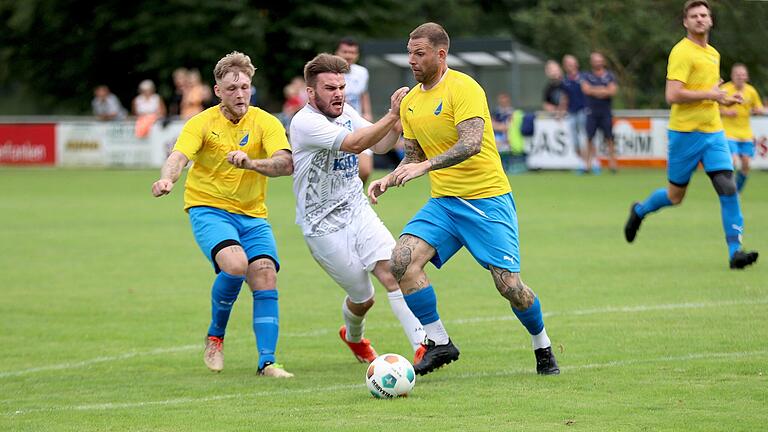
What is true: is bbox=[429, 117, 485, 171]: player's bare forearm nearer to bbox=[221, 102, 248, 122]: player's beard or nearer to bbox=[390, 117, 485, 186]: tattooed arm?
bbox=[390, 117, 485, 186]: tattooed arm

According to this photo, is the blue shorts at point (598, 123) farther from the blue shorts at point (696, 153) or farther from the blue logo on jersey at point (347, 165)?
the blue logo on jersey at point (347, 165)

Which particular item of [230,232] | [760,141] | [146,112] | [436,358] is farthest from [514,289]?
[146,112]

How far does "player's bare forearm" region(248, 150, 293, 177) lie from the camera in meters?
8.18

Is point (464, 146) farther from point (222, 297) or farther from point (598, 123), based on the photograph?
point (598, 123)

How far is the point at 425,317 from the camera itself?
794cm

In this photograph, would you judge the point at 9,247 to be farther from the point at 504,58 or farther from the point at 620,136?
the point at 504,58

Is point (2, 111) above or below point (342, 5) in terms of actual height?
below

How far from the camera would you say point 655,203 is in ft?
43.0

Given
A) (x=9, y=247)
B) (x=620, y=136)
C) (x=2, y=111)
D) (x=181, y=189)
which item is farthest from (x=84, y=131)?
(x=2, y=111)

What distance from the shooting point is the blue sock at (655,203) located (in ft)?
42.5

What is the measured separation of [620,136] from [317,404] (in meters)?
22.3

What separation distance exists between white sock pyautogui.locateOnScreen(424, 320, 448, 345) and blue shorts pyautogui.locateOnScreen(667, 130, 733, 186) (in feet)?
16.9

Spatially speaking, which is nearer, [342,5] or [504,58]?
[504,58]

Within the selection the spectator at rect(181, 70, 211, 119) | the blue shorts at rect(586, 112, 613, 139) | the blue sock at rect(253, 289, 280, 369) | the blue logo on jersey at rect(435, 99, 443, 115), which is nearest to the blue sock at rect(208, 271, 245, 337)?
the blue sock at rect(253, 289, 280, 369)
